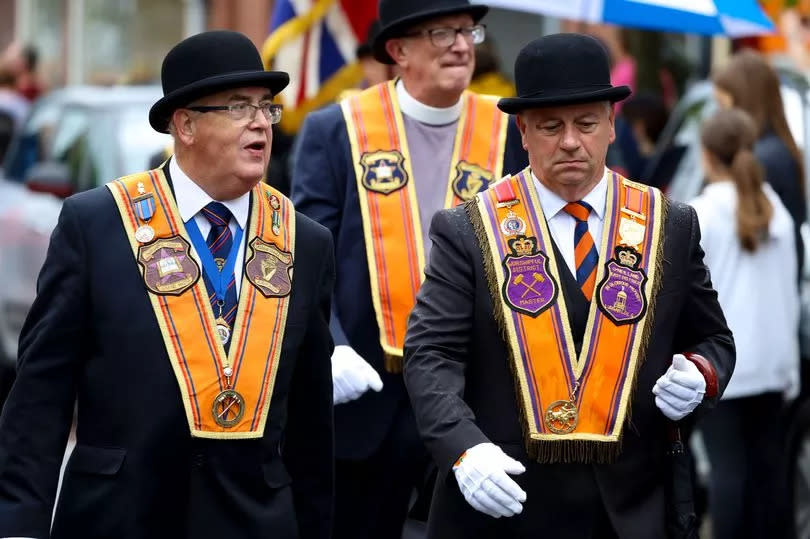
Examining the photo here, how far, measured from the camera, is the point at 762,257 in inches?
313

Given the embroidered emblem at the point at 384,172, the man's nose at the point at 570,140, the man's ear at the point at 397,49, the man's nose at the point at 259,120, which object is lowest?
the embroidered emblem at the point at 384,172

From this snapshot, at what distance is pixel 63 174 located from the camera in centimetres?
1101

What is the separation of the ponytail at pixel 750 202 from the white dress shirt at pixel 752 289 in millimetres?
33

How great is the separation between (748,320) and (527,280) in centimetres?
330

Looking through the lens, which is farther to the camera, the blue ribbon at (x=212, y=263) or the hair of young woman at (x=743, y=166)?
the hair of young woman at (x=743, y=166)

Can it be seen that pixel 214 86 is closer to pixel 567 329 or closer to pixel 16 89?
pixel 567 329

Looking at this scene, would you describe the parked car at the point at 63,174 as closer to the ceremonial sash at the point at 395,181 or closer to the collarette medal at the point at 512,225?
the ceremonial sash at the point at 395,181

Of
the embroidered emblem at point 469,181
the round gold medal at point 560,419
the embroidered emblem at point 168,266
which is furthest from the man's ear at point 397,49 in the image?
the round gold medal at point 560,419

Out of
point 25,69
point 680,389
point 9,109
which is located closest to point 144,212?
point 680,389

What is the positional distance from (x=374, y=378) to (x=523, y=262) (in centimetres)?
126

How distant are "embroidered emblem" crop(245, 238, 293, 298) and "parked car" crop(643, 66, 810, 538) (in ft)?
13.2

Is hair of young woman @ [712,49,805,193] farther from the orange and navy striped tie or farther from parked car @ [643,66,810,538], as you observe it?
the orange and navy striped tie

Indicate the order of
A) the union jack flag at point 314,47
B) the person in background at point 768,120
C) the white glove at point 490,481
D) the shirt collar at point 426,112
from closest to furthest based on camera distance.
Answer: the white glove at point 490,481 → the shirt collar at point 426,112 → the person in background at point 768,120 → the union jack flag at point 314,47

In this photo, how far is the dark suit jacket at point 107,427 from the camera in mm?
4602
